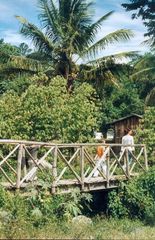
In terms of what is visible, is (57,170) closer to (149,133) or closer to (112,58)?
(149,133)

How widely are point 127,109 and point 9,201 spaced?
36617mm

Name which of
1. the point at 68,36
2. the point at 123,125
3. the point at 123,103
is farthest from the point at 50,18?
the point at 123,103

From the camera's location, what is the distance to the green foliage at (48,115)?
21172mm

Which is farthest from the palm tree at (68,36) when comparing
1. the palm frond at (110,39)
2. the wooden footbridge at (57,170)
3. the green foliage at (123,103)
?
the green foliage at (123,103)

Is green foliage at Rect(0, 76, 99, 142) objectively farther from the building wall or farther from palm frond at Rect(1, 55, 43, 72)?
the building wall

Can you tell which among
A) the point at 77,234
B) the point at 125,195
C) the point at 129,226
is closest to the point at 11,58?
the point at 125,195

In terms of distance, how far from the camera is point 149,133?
78.2ft

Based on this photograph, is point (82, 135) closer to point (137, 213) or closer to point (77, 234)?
point (137, 213)

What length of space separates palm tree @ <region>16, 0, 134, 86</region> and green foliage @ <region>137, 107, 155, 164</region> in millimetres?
3698

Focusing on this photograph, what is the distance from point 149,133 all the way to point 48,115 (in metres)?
5.05

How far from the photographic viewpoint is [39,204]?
13.3 m

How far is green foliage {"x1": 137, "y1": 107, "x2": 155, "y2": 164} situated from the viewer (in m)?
23.3

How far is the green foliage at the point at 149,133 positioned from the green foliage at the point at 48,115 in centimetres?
270

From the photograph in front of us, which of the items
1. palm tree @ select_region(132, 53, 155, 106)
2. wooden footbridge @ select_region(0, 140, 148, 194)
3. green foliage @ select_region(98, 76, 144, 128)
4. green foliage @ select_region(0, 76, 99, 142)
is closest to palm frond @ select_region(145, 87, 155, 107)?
palm tree @ select_region(132, 53, 155, 106)
